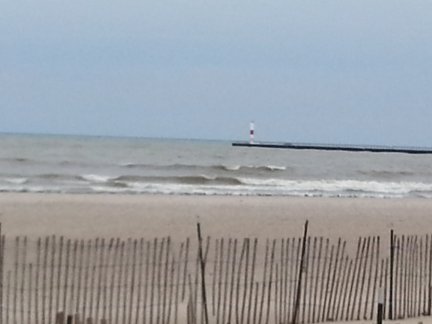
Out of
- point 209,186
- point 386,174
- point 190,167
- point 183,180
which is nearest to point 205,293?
point 209,186

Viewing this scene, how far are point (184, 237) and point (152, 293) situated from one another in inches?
234

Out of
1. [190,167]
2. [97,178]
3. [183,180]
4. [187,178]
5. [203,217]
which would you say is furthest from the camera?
[190,167]

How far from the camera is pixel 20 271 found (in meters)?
10.6

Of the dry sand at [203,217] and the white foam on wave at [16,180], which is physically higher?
the dry sand at [203,217]

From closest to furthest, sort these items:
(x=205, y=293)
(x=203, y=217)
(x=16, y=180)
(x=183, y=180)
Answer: (x=205, y=293)
(x=203, y=217)
(x=16, y=180)
(x=183, y=180)

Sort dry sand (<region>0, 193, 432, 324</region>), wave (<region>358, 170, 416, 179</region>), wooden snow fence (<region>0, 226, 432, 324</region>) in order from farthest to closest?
wave (<region>358, 170, 416, 179</region>) → dry sand (<region>0, 193, 432, 324</region>) → wooden snow fence (<region>0, 226, 432, 324</region>)

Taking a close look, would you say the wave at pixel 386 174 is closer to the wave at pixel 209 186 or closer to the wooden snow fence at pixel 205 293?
the wave at pixel 209 186

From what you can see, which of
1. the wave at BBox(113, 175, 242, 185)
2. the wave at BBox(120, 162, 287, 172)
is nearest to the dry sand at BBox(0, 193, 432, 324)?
the wave at BBox(113, 175, 242, 185)

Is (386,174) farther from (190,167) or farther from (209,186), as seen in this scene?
(209,186)

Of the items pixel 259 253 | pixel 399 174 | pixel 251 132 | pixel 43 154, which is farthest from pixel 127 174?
pixel 251 132

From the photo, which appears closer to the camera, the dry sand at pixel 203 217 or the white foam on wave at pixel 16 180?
the dry sand at pixel 203 217

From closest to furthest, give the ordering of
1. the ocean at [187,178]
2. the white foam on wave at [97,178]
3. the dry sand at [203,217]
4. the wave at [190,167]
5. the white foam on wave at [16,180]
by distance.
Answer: the dry sand at [203,217] < the ocean at [187,178] < the white foam on wave at [16,180] < the white foam on wave at [97,178] < the wave at [190,167]

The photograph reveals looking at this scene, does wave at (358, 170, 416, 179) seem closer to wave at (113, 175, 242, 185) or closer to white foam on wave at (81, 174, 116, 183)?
wave at (113, 175, 242, 185)

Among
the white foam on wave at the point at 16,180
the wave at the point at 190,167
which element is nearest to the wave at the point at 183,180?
the white foam on wave at the point at 16,180
